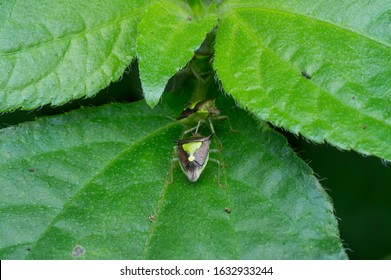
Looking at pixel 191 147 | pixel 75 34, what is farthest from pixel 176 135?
pixel 75 34

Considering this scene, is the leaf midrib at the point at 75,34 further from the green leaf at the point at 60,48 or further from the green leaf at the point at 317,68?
the green leaf at the point at 317,68

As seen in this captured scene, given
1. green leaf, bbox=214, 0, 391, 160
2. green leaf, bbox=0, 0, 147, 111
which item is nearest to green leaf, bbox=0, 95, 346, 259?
green leaf, bbox=0, 0, 147, 111

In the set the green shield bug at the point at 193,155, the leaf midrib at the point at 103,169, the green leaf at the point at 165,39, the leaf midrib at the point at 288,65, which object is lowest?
the leaf midrib at the point at 103,169

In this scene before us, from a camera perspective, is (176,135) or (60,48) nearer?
(60,48)

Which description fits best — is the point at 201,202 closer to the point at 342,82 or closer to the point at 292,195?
the point at 292,195

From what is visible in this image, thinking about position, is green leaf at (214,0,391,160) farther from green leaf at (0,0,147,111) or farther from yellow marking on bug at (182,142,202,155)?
green leaf at (0,0,147,111)

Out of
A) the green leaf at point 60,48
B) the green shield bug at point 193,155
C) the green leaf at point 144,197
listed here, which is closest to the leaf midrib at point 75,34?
the green leaf at point 60,48

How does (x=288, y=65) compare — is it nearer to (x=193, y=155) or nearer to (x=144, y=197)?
(x=193, y=155)
